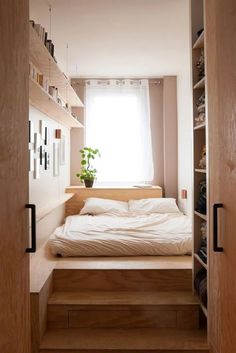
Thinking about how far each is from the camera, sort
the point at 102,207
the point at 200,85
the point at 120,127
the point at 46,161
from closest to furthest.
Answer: the point at 200,85 < the point at 46,161 < the point at 102,207 < the point at 120,127

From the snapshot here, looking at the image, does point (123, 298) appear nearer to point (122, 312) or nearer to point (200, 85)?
point (122, 312)

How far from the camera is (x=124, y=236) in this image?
3.13 m

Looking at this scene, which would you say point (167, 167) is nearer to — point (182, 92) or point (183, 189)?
point (183, 189)

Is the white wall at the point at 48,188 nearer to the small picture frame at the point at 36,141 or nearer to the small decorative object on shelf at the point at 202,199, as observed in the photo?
the small picture frame at the point at 36,141

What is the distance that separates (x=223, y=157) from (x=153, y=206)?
122 inches

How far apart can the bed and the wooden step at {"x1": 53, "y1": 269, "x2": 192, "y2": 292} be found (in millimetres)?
347

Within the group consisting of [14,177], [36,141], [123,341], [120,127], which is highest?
[120,127]

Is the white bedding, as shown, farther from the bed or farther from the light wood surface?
the light wood surface

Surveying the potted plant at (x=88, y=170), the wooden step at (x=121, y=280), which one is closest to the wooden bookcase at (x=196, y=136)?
the wooden step at (x=121, y=280)

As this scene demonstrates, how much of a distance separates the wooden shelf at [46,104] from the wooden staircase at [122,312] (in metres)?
1.40

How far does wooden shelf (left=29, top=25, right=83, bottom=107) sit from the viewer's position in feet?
7.72

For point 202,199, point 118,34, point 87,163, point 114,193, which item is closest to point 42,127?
point 118,34

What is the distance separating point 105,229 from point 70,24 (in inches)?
79.8

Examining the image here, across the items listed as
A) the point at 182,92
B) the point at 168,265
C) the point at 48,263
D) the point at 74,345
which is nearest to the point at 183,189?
the point at 182,92
